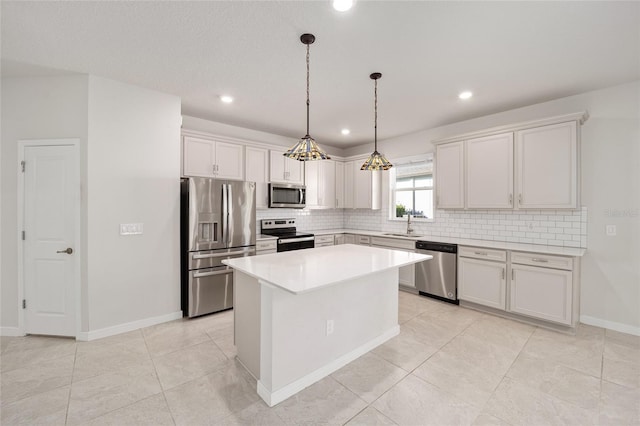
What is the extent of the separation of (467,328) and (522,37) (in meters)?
2.95

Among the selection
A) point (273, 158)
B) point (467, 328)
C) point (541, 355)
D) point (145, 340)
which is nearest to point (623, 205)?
point (541, 355)

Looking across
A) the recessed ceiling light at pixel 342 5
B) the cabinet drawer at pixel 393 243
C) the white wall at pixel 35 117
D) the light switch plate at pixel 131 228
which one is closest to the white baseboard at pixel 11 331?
the white wall at pixel 35 117

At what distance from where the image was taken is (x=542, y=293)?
10.5ft

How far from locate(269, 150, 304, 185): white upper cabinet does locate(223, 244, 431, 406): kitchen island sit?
2.32 meters

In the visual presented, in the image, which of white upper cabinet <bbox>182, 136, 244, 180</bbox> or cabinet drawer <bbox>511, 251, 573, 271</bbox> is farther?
white upper cabinet <bbox>182, 136, 244, 180</bbox>

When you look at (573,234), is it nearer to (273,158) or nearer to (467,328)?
(467,328)

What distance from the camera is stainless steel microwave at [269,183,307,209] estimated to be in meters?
4.75

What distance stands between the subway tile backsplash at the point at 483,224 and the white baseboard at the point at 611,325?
34.4 inches

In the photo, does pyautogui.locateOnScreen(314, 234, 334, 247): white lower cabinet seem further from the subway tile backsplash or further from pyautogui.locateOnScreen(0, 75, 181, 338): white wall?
pyautogui.locateOnScreen(0, 75, 181, 338): white wall

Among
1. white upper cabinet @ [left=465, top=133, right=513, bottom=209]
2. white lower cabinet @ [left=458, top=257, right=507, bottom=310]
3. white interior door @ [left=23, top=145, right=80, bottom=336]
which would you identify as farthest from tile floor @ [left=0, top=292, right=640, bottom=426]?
white upper cabinet @ [left=465, top=133, right=513, bottom=209]

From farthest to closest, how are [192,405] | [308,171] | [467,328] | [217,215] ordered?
[308,171] → [217,215] → [467,328] → [192,405]

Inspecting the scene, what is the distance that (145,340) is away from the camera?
2.94m

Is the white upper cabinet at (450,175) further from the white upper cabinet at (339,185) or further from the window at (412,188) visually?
the white upper cabinet at (339,185)

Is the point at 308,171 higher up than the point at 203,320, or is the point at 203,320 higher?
the point at 308,171
